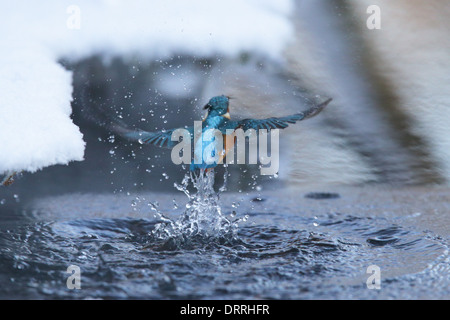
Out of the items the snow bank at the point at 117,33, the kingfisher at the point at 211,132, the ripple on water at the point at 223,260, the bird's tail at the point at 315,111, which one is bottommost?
the ripple on water at the point at 223,260

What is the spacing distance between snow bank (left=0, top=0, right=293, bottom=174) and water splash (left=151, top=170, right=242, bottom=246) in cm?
77

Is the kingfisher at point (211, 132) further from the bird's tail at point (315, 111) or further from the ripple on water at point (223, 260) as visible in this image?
the ripple on water at point (223, 260)

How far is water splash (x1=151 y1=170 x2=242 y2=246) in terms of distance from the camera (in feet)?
8.36

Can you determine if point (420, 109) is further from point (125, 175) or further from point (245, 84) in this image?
point (125, 175)

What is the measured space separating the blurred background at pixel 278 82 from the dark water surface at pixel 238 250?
42cm

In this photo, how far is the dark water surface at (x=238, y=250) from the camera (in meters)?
1.90

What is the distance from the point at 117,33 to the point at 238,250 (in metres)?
2.44

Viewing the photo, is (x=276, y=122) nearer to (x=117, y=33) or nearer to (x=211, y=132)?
(x=211, y=132)

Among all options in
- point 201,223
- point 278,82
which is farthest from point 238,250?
point 278,82

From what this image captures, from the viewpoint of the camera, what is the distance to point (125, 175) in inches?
143

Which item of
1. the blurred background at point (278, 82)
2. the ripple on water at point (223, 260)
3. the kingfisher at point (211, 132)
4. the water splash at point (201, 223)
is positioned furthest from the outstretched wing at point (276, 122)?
the blurred background at point (278, 82)

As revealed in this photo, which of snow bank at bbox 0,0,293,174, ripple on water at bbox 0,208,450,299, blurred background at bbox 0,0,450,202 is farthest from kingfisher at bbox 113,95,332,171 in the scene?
blurred background at bbox 0,0,450,202

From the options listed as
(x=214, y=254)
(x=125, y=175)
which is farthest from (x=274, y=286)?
(x=125, y=175)

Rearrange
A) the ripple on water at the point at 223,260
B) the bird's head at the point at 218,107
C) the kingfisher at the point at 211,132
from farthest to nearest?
1. the bird's head at the point at 218,107
2. the kingfisher at the point at 211,132
3. the ripple on water at the point at 223,260
